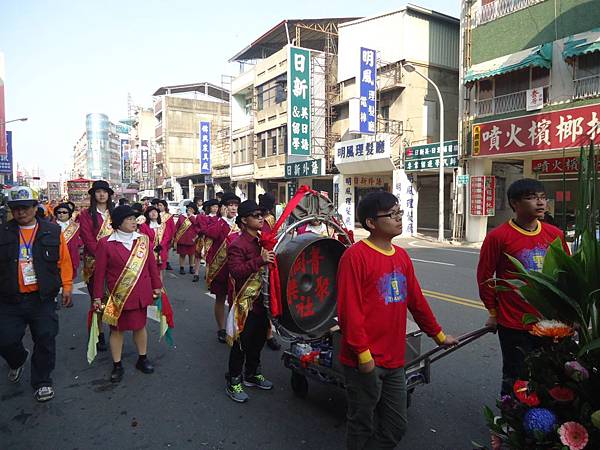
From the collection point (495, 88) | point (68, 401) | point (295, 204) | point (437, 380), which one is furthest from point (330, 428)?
point (495, 88)

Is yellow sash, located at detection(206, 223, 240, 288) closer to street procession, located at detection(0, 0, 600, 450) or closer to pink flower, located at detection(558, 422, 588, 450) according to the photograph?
street procession, located at detection(0, 0, 600, 450)

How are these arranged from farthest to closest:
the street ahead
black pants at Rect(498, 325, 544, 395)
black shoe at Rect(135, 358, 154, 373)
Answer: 1. black shoe at Rect(135, 358, 154, 373)
2. the street ahead
3. black pants at Rect(498, 325, 544, 395)

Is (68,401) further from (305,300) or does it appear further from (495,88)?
(495,88)

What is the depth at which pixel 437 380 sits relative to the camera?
424 cm

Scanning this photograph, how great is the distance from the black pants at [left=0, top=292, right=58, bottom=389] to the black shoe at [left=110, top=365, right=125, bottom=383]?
52 cm

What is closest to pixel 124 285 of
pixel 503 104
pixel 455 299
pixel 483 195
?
pixel 455 299

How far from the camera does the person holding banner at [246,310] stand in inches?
146

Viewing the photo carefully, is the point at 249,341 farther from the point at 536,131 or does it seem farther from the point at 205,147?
the point at 205,147

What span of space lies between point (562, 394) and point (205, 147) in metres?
36.9

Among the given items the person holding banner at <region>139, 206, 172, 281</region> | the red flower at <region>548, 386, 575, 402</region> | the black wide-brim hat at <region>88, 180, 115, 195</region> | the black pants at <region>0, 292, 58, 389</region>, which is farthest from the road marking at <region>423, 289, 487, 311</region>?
the black pants at <region>0, 292, 58, 389</region>

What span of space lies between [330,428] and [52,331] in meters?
2.56

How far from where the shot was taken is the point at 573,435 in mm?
1585

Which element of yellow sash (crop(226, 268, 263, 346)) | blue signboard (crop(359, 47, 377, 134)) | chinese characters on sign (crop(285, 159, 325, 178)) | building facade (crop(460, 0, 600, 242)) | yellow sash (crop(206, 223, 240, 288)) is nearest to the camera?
yellow sash (crop(226, 268, 263, 346))

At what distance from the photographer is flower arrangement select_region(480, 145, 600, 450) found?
1658 mm
